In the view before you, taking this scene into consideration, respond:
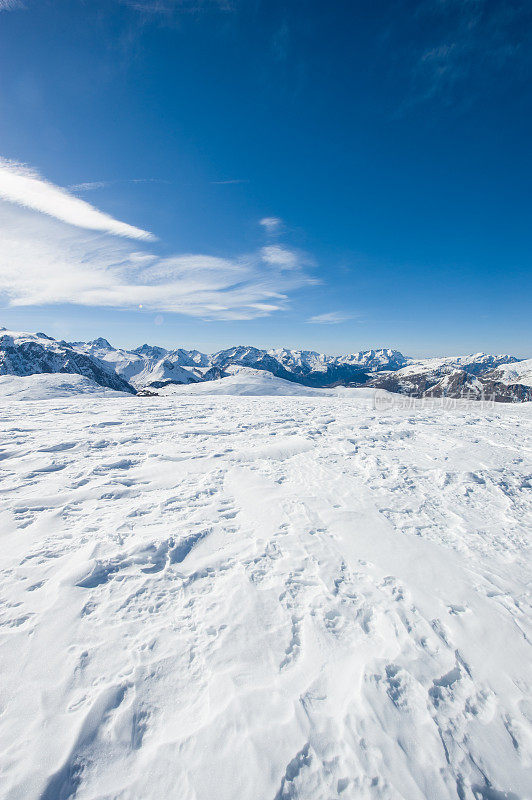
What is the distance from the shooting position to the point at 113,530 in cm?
514

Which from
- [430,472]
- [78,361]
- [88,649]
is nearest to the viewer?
[88,649]

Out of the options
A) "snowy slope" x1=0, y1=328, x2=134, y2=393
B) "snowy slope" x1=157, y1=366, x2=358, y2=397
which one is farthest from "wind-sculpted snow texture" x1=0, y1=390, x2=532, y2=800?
"snowy slope" x1=0, y1=328, x2=134, y2=393

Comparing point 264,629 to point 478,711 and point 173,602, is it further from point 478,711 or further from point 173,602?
point 478,711

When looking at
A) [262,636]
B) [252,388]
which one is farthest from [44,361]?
[262,636]

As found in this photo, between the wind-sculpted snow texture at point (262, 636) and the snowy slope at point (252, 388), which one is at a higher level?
the snowy slope at point (252, 388)

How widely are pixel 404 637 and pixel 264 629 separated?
164 centimetres

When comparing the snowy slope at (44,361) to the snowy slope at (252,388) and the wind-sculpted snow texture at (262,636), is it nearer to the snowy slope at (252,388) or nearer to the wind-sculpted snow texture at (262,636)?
the snowy slope at (252,388)

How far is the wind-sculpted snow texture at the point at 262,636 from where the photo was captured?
2.43 meters

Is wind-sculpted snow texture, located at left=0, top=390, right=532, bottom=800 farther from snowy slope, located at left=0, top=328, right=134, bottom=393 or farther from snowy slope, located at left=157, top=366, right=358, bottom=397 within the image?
snowy slope, located at left=0, top=328, right=134, bottom=393

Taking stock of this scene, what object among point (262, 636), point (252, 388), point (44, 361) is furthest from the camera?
point (44, 361)

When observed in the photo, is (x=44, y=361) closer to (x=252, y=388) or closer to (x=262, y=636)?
(x=252, y=388)

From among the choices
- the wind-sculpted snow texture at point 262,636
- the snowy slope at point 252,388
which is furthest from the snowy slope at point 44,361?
the wind-sculpted snow texture at point 262,636

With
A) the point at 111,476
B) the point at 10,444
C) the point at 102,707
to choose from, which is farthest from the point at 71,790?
the point at 10,444

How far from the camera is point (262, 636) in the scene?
347 centimetres
